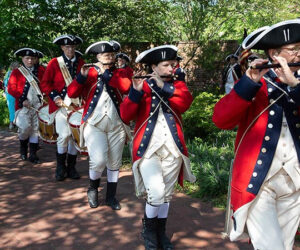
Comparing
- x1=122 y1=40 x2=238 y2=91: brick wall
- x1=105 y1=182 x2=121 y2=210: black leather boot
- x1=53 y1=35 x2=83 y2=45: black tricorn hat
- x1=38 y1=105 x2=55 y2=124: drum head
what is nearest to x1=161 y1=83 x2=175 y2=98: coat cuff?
x1=105 y1=182 x2=121 y2=210: black leather boot

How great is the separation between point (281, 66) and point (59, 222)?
3607mm

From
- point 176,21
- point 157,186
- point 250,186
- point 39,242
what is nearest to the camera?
point 250,186

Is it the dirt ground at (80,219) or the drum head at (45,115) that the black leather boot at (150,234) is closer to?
the dirt ground at (80,219)

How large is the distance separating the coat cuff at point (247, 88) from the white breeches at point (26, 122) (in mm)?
6104

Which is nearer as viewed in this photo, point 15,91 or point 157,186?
point 157,186

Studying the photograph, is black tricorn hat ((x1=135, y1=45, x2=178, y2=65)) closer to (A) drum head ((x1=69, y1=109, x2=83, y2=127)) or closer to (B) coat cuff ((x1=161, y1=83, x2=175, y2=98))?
(B) coat cuff ((x1=161, y1=83, x2=175, y2=98))

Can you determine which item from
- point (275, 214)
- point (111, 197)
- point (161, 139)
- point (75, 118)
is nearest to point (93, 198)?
point (111, 197)

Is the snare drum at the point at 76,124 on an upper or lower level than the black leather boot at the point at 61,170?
upper

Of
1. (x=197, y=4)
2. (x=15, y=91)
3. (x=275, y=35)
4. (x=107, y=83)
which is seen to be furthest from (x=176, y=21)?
(x=275, y=35)

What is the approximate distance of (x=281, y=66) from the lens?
2.52 metres

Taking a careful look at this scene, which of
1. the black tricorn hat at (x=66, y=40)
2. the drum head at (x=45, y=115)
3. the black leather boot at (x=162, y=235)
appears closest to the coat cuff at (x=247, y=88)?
the black leather boot at (x=162, y=235)

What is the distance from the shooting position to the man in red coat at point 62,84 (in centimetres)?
636

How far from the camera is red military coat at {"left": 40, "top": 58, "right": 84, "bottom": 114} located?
6.45 m

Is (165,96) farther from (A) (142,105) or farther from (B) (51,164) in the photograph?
(B) (51,164)
